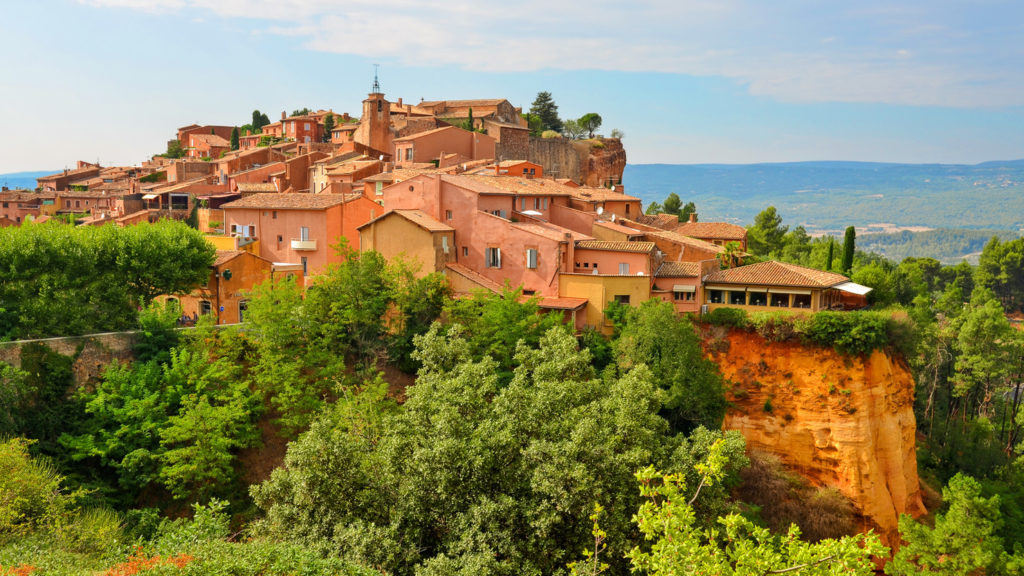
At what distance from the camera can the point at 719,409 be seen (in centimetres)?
3105

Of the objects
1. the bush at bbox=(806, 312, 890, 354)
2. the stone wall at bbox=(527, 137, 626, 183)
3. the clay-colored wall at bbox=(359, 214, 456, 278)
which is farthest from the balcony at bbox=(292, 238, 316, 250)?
the stone wall at bbox=(527, 137, 626, 183)

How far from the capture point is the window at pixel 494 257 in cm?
3544

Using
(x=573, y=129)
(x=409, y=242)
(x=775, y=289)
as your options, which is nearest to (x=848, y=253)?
(x=775, y=289)

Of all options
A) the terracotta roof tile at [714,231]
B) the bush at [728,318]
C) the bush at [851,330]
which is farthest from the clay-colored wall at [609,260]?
the terracotta roof tile at [714,231]

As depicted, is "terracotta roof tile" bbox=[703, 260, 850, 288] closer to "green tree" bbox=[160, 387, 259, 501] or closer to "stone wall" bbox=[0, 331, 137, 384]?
"green tree" bbox=[160, 387, 259, 501]

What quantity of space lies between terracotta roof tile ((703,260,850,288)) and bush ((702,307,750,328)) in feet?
4.09

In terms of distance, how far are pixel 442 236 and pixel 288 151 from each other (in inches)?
1516

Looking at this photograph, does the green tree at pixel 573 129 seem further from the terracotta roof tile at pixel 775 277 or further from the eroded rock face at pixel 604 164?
the terracotta roof tile at pixel 775 277

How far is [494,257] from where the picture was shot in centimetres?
3556

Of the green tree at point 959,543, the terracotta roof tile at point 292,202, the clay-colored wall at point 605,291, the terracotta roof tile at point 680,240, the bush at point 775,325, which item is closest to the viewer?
the green tree at point 959,543

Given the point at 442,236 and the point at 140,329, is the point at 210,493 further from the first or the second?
the point at 442,236

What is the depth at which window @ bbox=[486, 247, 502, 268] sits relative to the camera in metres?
35.4

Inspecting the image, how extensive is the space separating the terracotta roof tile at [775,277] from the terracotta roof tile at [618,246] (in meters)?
3.02

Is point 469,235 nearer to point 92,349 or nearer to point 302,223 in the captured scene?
point 302,223
